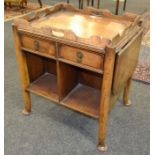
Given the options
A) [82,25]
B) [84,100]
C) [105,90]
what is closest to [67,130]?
[84,100]

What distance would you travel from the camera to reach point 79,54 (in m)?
1.22

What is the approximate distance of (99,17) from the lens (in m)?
1.55

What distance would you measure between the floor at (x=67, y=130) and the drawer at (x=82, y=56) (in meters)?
0.62

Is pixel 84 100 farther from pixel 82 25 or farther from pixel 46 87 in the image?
pixel 82 25

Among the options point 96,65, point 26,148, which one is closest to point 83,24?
point 96,65

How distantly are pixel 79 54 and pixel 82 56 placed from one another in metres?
0.02

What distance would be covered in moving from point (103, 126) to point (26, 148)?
552mm

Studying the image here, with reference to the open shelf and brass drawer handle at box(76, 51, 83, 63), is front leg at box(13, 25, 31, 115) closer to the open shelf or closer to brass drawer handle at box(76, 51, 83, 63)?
the open shelf

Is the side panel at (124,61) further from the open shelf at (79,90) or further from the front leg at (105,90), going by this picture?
the open shelf at (79,90)

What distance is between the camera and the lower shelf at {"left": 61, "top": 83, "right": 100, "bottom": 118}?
4.68 feet

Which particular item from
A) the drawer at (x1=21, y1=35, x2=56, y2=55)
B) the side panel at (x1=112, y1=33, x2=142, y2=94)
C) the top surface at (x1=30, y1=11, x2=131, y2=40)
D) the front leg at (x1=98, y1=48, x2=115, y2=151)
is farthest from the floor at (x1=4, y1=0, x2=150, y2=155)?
the top surface at (x1=30, y1=11, x2=131, y2=40)

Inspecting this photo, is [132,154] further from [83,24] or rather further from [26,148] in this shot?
[83,24]

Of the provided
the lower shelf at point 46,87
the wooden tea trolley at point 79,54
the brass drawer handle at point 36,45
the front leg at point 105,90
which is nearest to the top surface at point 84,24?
the wooden tea trolley at point 79,54

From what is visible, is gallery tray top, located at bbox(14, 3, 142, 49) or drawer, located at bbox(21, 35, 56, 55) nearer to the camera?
gallery tray top, located at bbox(14, 3, 142, 49)
